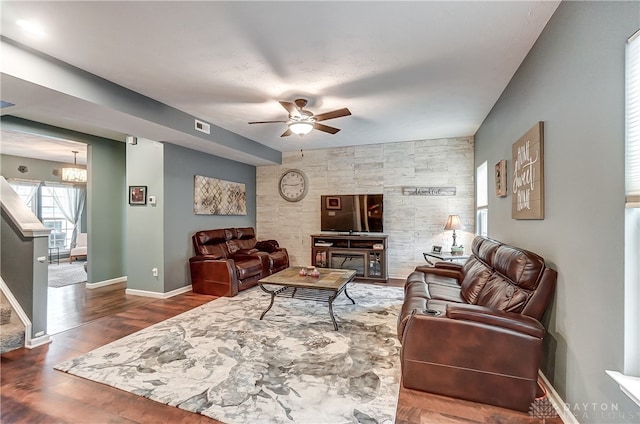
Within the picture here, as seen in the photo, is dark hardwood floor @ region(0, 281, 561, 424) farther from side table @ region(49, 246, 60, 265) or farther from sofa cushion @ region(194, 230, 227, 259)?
side table @ region(49, 246, 60, 265)

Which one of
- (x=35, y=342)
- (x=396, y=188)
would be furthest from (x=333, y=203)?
(x=35, y=342)

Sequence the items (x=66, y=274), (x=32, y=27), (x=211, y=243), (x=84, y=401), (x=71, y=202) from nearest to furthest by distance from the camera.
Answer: (x=84, y=401) < (x=32, y=27) < (x=211, y=243) < (x=66, y=274) < (x=71, y=202)

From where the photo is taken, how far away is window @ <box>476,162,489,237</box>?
4.72 m

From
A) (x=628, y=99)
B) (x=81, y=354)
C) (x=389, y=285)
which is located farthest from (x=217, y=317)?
(x=628, y=99)

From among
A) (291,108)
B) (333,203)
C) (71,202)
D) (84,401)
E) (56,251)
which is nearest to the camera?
(84,401)

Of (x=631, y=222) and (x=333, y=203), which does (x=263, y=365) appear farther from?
(x=333, y=203)

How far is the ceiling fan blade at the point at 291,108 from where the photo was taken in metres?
3.08

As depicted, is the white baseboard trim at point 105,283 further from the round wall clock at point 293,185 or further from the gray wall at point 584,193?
the gray wall at point 584,193

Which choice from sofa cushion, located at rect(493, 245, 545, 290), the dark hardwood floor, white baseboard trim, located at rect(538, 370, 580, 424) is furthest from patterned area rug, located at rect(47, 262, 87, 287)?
white baseboard trim, located at rect(538, 370, 580, 424)

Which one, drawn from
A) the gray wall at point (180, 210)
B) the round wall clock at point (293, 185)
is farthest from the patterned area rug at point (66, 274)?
the round wall clock at point (293, 185)

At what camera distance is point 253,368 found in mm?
2441

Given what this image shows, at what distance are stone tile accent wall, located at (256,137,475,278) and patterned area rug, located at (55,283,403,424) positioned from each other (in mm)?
2405

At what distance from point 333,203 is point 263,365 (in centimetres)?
406

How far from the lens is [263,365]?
2.49m
